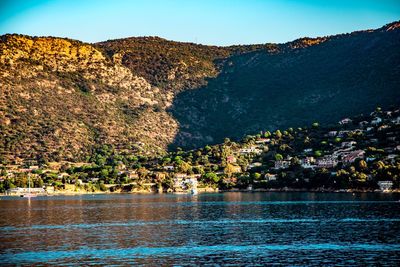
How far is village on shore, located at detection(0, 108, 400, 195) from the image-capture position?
155 meters

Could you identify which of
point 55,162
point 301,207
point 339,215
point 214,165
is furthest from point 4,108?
point 339,215

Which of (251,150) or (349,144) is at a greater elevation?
(349,144)

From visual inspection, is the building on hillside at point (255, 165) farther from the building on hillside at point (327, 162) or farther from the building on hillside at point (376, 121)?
the building on hillside at point (376, 121)

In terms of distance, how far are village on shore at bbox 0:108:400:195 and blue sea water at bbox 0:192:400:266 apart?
4672 centimetres

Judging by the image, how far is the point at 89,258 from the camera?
186ft

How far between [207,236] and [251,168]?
109 meters

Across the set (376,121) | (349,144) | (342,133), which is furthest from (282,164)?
(376,121)

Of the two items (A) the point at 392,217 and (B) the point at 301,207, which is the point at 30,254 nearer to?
(A) the point at 392,217

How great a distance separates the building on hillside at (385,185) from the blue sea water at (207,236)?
35922 millimetres

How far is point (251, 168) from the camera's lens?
587 feet

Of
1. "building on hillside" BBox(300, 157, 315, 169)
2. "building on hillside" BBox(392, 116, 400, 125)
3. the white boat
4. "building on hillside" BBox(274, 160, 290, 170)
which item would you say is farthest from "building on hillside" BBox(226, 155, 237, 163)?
"building on hillside" BBox(392, 116, 400, 125)

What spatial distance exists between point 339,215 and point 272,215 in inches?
347

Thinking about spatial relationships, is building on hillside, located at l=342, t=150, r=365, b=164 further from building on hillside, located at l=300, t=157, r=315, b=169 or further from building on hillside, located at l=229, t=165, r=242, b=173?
building on hillside, located at l=229, t=165, r=242, b=173

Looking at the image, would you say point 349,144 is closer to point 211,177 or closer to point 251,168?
point 251,168
